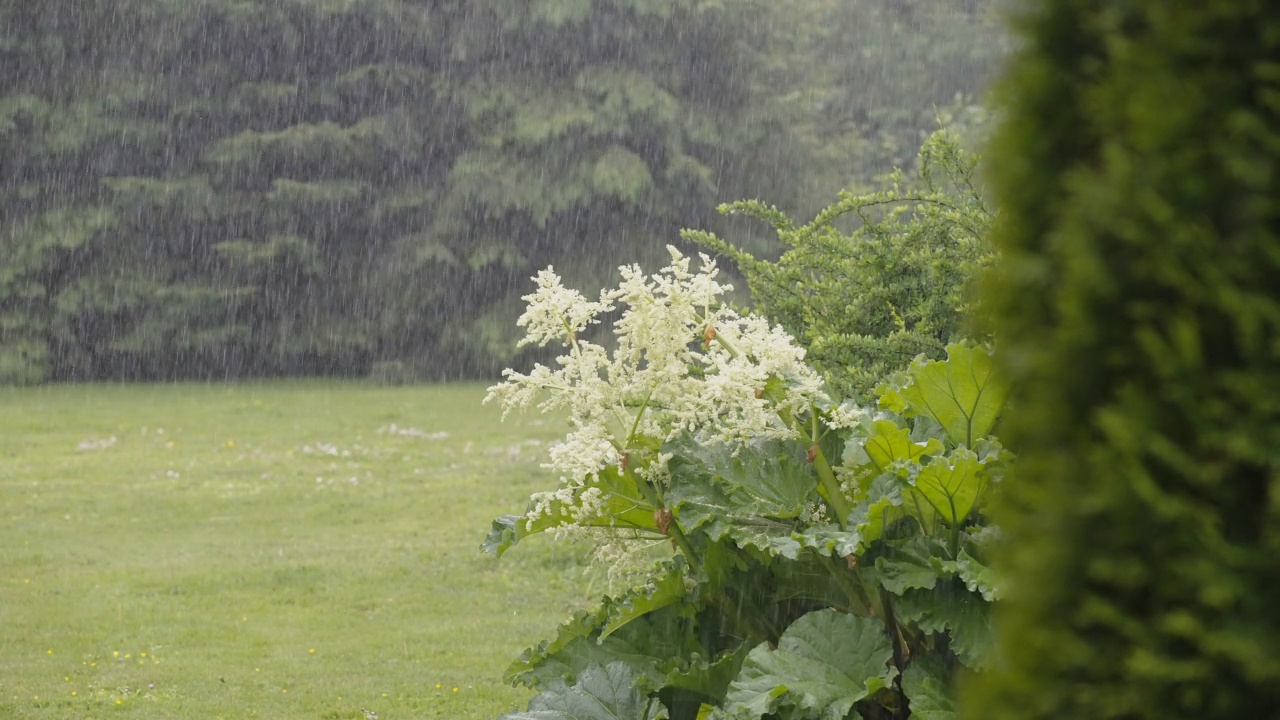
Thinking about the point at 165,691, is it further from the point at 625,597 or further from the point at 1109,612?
the point at 1109,612

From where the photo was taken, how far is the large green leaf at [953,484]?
2.37m

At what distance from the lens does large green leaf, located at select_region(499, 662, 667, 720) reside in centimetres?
256

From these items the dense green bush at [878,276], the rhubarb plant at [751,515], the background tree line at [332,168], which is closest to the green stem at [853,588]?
the rhubarb plant at [751,515]

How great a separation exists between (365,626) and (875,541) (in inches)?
207

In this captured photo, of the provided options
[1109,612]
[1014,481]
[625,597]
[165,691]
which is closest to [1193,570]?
[1109,612]

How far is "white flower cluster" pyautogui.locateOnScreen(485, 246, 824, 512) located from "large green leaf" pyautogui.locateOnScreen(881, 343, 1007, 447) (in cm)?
20

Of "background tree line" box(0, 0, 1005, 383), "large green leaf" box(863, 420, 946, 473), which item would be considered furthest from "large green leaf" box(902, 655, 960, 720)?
"background tree line" box(0, 0, 1005, 383)

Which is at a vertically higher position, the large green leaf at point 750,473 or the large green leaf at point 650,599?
the large green leaf at point 750,473

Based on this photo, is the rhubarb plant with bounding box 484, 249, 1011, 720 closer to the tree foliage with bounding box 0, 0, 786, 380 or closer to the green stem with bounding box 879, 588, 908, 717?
the green stem with bounding box 879, 588, 908, 717

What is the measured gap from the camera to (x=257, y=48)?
2162 cm

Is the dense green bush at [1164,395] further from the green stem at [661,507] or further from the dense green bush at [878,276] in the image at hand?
the dense green bush at [878,276]

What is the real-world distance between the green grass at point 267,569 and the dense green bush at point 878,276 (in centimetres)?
217

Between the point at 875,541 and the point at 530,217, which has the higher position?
the point at 530,217

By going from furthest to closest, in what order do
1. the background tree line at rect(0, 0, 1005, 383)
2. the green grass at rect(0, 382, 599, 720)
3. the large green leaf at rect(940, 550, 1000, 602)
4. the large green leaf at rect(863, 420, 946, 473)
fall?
1. the background tree line at rect(0, 0, 1005, 383)
2. the green grass at rect(0, 382, 599, 720)
3. the large green leaf at rect(863, 420, 946, 473)
4. the large green leaf at rect(940, 550, 1000, 602)
